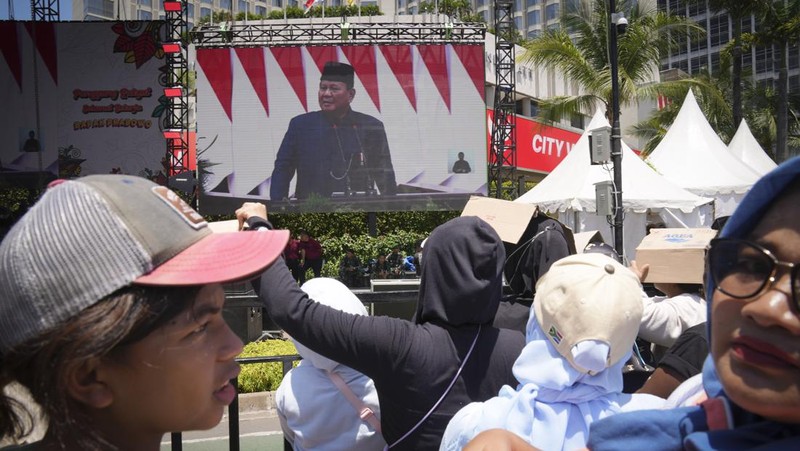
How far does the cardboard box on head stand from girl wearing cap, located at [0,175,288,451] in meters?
2.34

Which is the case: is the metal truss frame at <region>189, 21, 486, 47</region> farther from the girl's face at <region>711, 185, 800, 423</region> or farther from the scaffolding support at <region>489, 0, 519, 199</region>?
the girl's face at <region>711, 185, 800, 423</region>

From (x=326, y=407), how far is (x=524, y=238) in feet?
5.73

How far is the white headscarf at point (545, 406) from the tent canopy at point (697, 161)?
15855mm

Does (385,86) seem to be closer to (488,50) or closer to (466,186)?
(466,186)

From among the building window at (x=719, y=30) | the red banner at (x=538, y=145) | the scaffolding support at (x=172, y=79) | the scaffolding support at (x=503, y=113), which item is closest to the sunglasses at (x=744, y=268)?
the scaffolding support at (x=172, y=79)

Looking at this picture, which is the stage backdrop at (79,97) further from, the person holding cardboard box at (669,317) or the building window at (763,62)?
the building window at (763,62)

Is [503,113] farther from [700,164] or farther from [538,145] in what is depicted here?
[700,164]

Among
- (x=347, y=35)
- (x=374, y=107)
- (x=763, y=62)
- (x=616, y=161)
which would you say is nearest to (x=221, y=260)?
(x=616, y=161)

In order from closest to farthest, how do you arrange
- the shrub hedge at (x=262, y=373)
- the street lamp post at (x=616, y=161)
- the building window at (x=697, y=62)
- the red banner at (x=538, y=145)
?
1. the shrub hedge at (x=262, y=373)
2. the street lamp post at (x=616, y=161)
3. the red banner at (x=538, y=145)
4. the building window at (x=697, y=62)

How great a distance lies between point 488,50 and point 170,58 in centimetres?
1234

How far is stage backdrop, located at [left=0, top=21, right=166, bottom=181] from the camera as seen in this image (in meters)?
21.1

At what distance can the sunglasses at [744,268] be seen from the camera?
0.95 m

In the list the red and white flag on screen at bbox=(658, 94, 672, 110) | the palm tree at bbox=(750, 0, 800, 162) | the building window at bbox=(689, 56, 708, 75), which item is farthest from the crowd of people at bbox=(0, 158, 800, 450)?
the building window at bbox=(689, 56, 708, 75)

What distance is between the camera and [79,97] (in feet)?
69.6
